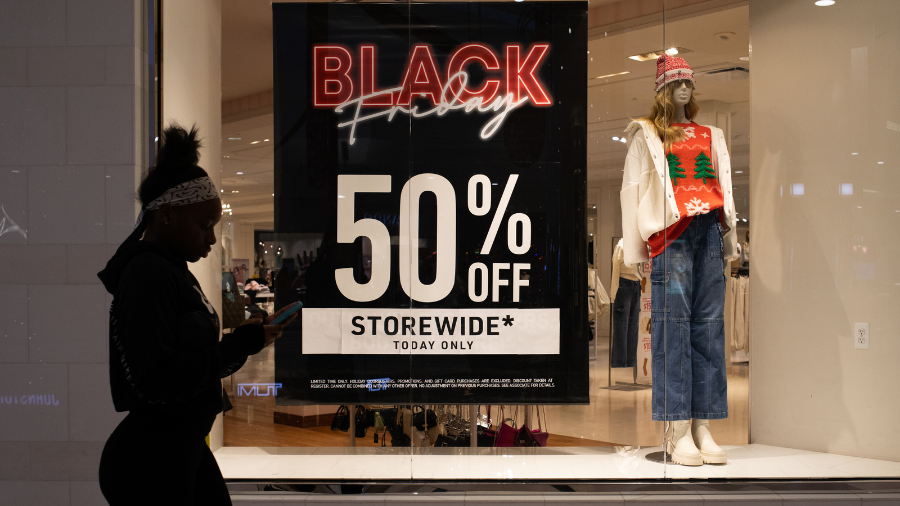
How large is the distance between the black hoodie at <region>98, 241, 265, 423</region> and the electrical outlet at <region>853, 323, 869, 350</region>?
2777mm

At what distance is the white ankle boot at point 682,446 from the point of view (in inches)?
109

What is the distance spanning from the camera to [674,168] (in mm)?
2836

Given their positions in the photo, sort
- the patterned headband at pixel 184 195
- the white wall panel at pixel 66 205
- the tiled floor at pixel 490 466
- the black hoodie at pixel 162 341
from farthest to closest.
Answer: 1. the tiled floor at pixel 490 466
2. the white wall panel at pixel 66 205
3. the patterned headband at pixel 184 195
4. the black hoodie at pixel 162 341

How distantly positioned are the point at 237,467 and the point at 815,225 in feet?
9.26

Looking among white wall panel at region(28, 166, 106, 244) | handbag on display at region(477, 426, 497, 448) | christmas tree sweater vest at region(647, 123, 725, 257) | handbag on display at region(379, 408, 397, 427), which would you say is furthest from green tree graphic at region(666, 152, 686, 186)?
white wall panel at region(28, 166, 106, 244)

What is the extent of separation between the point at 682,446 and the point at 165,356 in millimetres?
2240

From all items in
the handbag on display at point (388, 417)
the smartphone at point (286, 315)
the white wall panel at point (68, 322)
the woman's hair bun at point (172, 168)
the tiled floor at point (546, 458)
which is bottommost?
the tiled floor at point (546, 458)

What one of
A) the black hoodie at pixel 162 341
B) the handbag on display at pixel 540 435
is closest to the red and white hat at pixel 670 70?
the handbag on display at pixel 540 435

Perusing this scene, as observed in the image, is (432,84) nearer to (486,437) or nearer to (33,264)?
(486,437)

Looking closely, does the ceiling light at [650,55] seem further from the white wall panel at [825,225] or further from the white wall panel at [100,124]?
the white wall panel at [100,124]

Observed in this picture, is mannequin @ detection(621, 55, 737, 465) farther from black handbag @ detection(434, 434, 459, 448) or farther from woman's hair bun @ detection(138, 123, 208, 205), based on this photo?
woman's hair bun @ detection(138, 123, 208, 205)

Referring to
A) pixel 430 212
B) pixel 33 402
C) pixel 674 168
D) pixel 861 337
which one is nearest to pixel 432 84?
pixel 430 212

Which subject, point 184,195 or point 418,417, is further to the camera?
point 418,417

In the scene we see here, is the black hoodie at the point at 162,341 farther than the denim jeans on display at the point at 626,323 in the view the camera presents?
No
